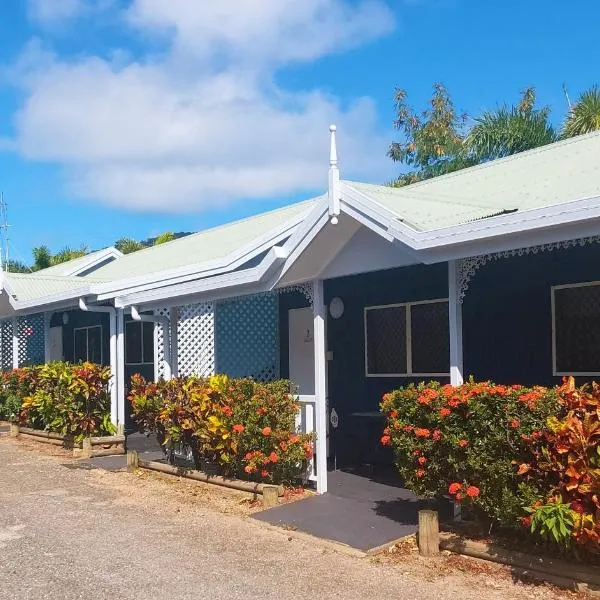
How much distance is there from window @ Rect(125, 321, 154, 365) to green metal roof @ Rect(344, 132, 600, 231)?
7.67 m

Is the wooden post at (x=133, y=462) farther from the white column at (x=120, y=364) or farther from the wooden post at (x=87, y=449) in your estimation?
the white column at (x=120, y=364)

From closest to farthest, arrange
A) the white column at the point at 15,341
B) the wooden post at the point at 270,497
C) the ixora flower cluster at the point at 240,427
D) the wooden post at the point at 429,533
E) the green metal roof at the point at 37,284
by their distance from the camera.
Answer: the wooden post at the point at 429,533 → the wooden post at the point at 270,497 → the ixora flower cluster at the point at 240,427 → the green metal roof at the point at 37,284 → the white column at the point at 15,341

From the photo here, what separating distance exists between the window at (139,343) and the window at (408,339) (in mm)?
7011

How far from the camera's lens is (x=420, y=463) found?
615 cm

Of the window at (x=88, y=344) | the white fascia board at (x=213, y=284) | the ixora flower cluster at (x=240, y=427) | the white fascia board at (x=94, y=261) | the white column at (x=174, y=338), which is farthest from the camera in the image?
the white fascia board at (x=94, y=261)

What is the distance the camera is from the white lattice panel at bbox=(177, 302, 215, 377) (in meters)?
10.6

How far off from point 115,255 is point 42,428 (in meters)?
9.30

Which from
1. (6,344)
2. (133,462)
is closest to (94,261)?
(6,344)

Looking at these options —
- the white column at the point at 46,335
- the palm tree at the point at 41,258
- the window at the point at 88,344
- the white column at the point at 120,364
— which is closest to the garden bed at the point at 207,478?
the white column at the point at 120,364

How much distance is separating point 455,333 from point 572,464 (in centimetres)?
187

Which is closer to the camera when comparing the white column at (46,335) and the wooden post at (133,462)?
the wooden post at (133,462)

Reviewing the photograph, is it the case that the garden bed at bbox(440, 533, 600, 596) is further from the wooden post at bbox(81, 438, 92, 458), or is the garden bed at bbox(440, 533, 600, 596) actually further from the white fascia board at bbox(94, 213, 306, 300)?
the wooden post at bbox(81, 438, 92, 458)

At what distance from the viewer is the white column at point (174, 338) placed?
11.0m

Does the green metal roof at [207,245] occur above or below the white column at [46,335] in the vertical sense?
above
